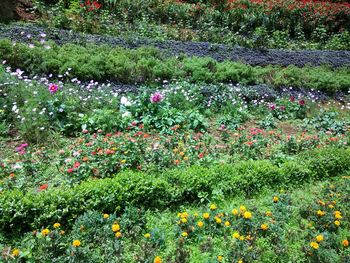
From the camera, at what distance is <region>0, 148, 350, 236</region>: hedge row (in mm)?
3812

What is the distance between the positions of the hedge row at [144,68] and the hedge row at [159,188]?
3446 millimetres

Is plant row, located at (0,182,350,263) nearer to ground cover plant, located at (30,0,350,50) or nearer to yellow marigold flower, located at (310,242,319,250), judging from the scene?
yellow marigold flower, located at (310,242,319,250)

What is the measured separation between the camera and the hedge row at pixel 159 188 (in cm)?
381

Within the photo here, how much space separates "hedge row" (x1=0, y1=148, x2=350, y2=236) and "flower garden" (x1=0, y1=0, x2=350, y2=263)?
2cm

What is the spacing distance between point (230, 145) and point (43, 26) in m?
6.36

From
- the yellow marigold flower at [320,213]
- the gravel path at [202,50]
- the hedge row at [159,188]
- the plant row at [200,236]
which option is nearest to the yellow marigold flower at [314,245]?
the plant row at [200,236]

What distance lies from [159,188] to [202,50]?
6.21 m

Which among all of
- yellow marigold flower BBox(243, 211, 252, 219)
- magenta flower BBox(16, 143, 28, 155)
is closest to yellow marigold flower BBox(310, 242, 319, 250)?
yellow marigold flower BBox(243, 211, 252, 219)

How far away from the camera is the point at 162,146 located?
18.4 ft

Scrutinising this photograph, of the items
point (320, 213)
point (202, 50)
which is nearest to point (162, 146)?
point (320, 213)

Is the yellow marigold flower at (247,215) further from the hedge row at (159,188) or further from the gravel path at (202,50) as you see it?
the gravel path at (202,50)

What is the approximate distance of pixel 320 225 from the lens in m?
4.20

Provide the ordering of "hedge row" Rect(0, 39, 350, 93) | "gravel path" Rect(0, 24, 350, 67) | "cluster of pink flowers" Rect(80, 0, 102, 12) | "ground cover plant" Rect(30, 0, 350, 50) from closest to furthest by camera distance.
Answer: "hedge row" Rect(0, 39, 350, 93), "gravel path" Rect(0, 24, 350, 67), "ground cover plant" Rect(30, 0, 350, 50), "cluster of pink flowers" Rect(80, 0, 102, 12)

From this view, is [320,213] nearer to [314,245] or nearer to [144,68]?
[314,245]
